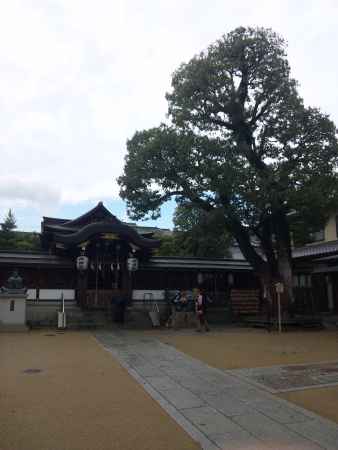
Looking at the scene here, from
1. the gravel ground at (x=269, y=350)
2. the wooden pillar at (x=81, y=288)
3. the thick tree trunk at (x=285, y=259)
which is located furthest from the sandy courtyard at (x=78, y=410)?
the thick tree trunk at (x=285, y=259)

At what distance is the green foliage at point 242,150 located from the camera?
17.0 m

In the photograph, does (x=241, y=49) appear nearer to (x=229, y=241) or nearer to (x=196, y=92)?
(x=196, y=92)

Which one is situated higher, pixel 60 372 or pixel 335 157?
pixel 335 157

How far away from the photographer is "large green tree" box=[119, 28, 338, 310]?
17.0 meters

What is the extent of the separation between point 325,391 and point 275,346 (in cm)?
571

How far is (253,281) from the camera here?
2514 centimetres

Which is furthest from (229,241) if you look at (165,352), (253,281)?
(165,352)

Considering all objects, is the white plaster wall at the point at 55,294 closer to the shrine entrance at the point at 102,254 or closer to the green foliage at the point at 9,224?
the shrine entrance at the point at 102,254

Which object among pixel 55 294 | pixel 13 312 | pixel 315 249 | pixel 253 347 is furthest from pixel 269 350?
pixel 315 249

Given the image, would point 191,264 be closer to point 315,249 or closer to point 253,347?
point 315,249

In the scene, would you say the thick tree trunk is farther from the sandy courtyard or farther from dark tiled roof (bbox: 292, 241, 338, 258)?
the sandy courtyard

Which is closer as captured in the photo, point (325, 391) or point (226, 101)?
point (325, 391)

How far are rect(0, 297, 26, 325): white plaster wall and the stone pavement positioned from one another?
8.79 metres

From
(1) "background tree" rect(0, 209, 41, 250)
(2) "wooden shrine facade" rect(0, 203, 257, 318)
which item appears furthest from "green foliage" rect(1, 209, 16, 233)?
(2) "wooden shrine facade" rect(0, 203, 257, 318)
